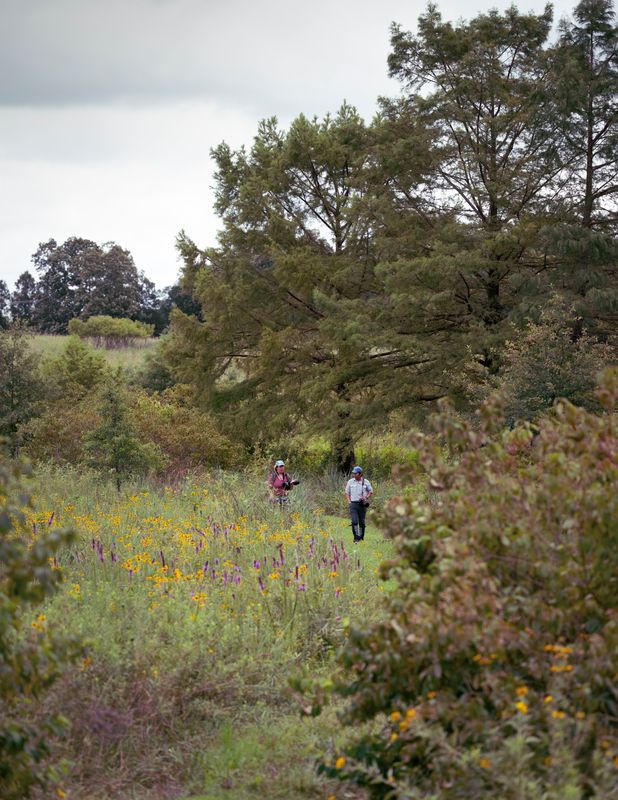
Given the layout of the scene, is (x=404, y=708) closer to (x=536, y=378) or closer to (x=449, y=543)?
(x=449, y=543)

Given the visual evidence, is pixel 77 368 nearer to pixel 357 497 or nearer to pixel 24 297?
pixel 357 497

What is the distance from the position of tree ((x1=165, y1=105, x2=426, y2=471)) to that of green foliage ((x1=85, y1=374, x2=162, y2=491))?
5589 mm

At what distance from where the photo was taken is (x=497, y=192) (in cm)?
1995

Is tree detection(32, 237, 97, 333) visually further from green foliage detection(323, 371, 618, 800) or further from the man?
green foliage detection(323, 371, 618, 800)

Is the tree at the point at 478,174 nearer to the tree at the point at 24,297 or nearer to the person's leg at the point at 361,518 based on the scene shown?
the person's leg at the point at 361,518

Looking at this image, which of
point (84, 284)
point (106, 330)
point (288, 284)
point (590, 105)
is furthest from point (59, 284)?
point (590, 105)

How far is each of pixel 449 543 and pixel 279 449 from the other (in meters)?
22.0

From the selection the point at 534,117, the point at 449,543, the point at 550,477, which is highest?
the point at 534,117

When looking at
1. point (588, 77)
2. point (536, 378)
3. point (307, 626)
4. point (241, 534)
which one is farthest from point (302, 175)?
point (307, 626)

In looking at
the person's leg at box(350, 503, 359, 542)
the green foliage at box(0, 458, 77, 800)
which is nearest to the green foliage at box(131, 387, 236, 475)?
the person's leg at box(350, 503, 359, 542)

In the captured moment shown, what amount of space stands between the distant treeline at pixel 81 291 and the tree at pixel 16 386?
39461mm

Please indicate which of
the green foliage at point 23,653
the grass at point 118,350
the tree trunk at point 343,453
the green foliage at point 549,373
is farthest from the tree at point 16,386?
the grass at point 118,350

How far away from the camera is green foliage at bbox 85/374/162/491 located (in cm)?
1789

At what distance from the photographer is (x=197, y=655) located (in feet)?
22.5
